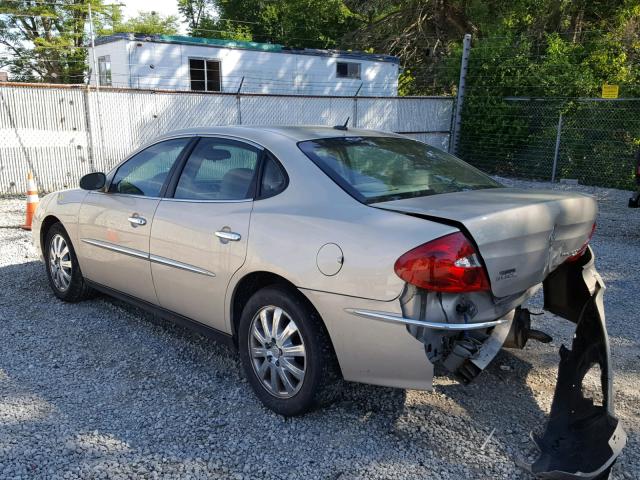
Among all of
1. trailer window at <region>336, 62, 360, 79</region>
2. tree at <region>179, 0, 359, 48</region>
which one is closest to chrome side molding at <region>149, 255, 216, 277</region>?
trailer window at <region>336, 62, 360, 79</region>

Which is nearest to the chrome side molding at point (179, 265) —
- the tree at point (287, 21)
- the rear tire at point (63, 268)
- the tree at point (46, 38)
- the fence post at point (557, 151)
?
the rear tire at point (63, 268)

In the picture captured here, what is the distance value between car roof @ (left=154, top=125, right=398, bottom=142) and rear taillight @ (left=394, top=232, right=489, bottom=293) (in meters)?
1.28

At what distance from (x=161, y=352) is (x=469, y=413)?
219 centimetres

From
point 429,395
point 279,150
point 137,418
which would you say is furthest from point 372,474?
point 279,150

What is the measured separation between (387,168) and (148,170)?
1.90m

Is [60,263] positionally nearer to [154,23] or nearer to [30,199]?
[30,199]

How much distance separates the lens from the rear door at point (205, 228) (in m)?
3.50

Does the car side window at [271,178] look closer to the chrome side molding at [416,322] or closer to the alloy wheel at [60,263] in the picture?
the chrome side molding at [416,322]

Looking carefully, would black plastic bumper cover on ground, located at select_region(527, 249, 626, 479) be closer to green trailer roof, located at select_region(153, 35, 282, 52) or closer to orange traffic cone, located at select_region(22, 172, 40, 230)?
orange traffic cone, located at select_region(22, 172, 40, 230)

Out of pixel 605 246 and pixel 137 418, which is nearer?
pixel 137 418

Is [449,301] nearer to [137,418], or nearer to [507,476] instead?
[507,476]

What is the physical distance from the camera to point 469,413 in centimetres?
336

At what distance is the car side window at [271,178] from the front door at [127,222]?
0.90 meters

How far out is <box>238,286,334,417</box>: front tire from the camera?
310cm
